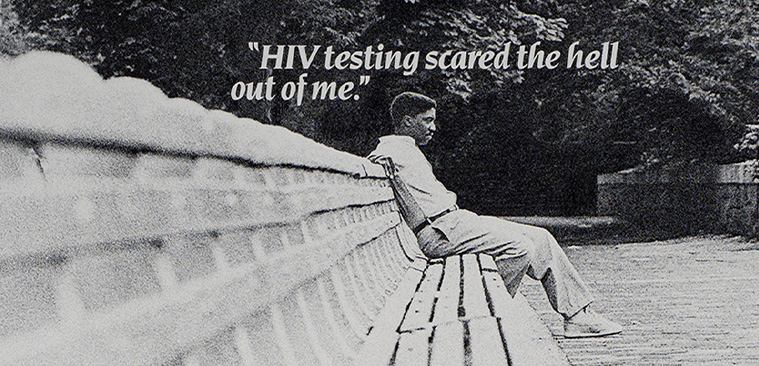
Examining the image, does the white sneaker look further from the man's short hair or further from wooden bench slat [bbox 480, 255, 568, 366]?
the man's short hair

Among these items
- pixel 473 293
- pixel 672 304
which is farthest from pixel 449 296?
pixel 672 304

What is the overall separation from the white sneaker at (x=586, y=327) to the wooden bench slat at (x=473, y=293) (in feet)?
1.81

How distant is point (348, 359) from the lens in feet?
11.3

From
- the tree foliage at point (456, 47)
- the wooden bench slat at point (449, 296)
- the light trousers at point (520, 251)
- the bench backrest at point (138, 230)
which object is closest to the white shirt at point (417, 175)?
the light trousers at point (520, 251)

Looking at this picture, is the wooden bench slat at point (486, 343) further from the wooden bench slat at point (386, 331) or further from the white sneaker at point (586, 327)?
the white sneaker at point (586, 327)

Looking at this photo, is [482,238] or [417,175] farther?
[417,175]

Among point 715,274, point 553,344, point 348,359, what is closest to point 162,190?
point 348,359

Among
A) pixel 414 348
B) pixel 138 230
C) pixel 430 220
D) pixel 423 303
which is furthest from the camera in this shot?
pixel 430 220

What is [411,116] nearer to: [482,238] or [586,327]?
[482,238]

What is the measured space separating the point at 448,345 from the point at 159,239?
2392 mm

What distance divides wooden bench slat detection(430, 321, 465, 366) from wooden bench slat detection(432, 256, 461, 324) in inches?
6.2

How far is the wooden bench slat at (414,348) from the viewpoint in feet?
11.7

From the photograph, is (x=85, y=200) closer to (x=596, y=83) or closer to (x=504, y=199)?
(x=596, y=83)

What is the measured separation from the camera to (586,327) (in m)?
5.91
